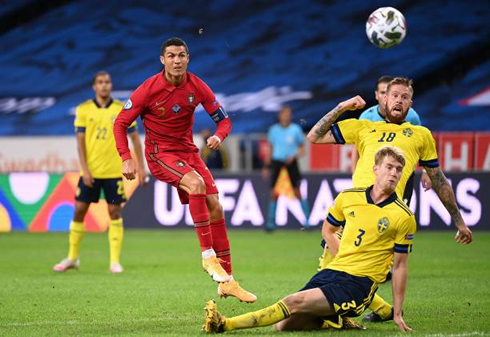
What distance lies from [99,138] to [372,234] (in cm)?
581

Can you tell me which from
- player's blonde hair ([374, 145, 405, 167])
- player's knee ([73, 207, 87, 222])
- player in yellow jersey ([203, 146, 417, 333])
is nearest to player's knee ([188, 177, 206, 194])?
player in yellow jersey ([203, 146, 417, 333])

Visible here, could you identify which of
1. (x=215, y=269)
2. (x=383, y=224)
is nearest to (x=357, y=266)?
(x=383, y=224)

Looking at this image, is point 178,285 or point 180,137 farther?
point 178,285

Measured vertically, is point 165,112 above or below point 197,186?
above

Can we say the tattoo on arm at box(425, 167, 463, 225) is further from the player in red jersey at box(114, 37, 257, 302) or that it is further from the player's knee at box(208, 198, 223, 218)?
the player's knee at box(208, 198, 223, 218)

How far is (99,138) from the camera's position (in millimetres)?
11945

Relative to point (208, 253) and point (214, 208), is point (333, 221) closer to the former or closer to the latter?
point (208, 253)

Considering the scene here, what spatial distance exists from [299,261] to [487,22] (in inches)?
606

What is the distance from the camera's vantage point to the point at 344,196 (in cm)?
702

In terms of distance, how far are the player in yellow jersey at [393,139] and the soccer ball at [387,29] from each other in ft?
7.89

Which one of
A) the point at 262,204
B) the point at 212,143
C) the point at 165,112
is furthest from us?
the point at 262,204

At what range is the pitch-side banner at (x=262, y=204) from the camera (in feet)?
56.2

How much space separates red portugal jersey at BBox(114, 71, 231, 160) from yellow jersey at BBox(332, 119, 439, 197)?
1217mm

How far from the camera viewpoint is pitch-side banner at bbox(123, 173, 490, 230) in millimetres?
17125
